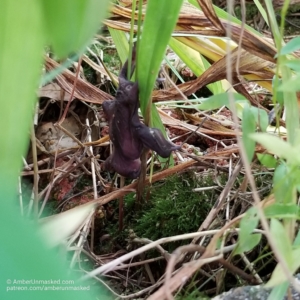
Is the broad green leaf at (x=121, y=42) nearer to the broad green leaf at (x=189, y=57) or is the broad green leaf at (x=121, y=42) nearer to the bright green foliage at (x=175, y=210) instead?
the broad green leaf at (x=189, y=57)

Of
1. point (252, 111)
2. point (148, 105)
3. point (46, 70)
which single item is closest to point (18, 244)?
point (252, 111)

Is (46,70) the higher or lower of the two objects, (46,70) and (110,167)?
the higher

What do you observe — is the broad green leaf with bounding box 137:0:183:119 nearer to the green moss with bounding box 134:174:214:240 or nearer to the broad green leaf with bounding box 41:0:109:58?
the green moss with bounding box 134:174:214:240

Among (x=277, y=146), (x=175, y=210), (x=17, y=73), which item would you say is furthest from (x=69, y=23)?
(x=175, y=210)

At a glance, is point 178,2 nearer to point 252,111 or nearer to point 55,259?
point 252,111

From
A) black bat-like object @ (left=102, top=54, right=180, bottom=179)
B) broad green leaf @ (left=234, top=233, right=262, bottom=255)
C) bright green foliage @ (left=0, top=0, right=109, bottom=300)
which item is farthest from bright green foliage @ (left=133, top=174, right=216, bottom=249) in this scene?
bright green foliage @ (left=0, top=0, right=109, bottom=300)

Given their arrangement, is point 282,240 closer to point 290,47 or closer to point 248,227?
point 248,227

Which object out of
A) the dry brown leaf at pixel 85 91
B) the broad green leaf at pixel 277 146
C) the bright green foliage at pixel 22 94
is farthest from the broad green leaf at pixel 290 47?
the dry brown leaf at pixel 85 91
